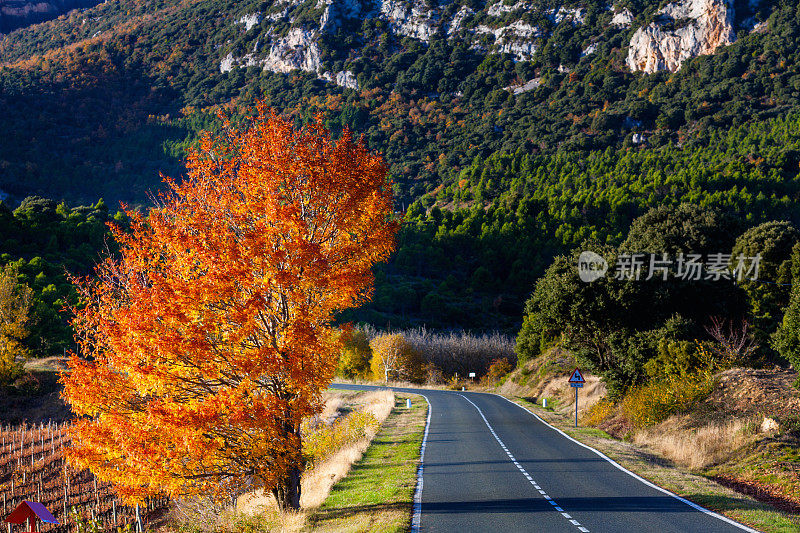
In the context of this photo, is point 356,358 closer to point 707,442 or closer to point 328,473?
point 328,473

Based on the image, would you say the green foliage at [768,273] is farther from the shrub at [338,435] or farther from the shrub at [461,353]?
the shrub at [461,353]

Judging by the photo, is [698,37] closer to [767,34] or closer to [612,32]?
[767,34]

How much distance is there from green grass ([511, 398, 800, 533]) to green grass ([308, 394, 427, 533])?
21.3 ft

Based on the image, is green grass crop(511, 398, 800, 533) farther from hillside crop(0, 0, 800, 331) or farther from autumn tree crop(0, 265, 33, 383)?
hillside crop(0, 0, 800, 331)

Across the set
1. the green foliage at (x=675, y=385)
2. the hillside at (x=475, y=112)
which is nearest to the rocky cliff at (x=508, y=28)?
the hillside at (x=475, y=112)

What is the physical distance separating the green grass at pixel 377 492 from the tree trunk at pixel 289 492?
783mm

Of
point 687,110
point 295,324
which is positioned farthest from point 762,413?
point 687,110

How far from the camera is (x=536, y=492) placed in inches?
596

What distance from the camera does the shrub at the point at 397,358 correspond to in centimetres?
6831

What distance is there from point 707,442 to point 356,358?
58.9 metres

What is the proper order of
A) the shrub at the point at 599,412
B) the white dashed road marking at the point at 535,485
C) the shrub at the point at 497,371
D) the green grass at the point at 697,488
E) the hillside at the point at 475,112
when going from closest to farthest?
the green grass at the point at 697,488 → the white dashed road marking at the point at 535,485 → the shrub at the point at 599,412 → the shrub at the point at 497,371 → the hillside at the point at 475,112

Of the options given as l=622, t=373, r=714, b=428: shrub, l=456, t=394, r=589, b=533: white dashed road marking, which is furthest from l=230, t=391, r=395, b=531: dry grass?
l=622, t=373, r=714, b=428: shrub

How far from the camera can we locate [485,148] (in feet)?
459

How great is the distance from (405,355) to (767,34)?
113959 millimetres
